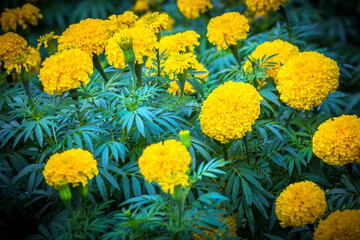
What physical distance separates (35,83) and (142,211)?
115 cm

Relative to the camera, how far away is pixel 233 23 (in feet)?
6.14

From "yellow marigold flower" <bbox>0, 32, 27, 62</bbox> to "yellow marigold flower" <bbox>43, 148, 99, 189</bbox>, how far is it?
683mm

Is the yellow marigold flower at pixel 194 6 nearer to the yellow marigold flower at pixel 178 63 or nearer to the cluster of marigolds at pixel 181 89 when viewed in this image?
the cluster of marigolds at pixel 181 89

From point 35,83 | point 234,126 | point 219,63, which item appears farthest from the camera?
point 219,63

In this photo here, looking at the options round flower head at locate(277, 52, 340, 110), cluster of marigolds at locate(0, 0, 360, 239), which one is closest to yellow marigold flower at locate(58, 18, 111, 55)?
cluster of marigolds at locate(0, 0, 360, 239)

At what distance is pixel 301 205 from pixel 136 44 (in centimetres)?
94

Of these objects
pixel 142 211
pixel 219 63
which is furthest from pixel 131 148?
pixel 219 63

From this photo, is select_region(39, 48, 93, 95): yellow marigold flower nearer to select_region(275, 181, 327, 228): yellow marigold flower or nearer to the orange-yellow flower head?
the orange-yellow flower head

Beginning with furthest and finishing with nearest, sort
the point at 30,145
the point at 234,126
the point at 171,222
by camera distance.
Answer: the point at 30,145 < the point at 234,126 < the point at 171,222

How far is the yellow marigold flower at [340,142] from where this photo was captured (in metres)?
1.48

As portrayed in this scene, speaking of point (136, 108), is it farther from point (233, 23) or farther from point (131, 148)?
Answer: point (233, 23)

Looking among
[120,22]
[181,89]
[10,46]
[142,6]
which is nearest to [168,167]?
[181,89]

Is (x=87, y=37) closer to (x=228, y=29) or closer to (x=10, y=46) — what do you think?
(x=10, y=46)

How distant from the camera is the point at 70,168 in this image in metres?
1.28
